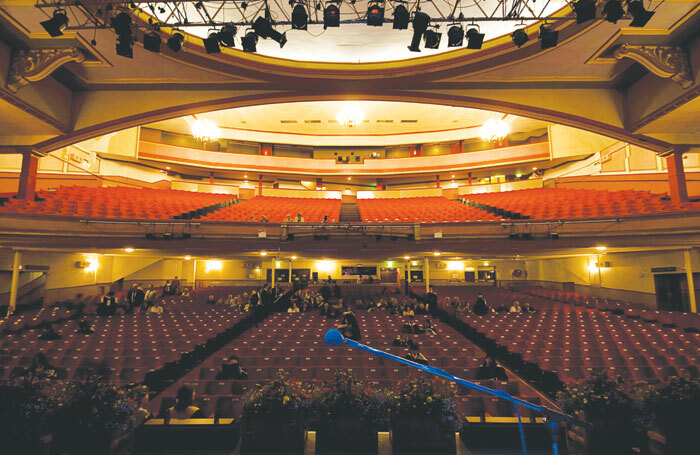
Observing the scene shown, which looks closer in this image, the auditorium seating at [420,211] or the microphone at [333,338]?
the microphone at [333,338]

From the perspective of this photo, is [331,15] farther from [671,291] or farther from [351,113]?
[671,291]

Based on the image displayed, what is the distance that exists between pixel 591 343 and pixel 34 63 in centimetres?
1207

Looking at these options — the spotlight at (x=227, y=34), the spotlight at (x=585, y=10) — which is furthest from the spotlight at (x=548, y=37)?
the spotlight at (x=227, y=34)

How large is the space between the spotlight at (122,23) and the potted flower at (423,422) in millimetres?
6421

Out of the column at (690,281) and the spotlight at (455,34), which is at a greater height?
the spotlight at (455,34)

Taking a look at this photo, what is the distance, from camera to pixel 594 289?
15461 mm

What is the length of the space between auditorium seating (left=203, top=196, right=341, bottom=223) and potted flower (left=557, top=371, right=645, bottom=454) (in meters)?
10.1

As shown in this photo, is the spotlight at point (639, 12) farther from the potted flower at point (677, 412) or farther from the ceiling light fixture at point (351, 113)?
the ceiling light fixture at point (351, 113)

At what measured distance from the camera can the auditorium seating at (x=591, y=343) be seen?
18.0 feet

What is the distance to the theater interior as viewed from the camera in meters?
3.35

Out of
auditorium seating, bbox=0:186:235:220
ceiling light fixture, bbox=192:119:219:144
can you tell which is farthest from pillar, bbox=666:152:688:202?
ceiling light fixture, bbox=192:119:219:144

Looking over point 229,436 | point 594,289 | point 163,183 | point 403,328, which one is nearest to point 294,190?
point 163,183

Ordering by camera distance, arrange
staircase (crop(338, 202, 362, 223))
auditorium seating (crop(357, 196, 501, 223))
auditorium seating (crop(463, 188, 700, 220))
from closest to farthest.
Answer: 1. auditorium seating (crop(463, 188, 700, 220))
2. auditorium seating (crop(357, 196, 501, 223))
3. staircase (crop(338, 202, 362, 223))

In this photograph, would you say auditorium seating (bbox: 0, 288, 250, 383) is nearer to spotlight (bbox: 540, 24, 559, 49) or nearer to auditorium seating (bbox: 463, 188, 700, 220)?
spotlight (bbox: 540, 24, 559, 49)
